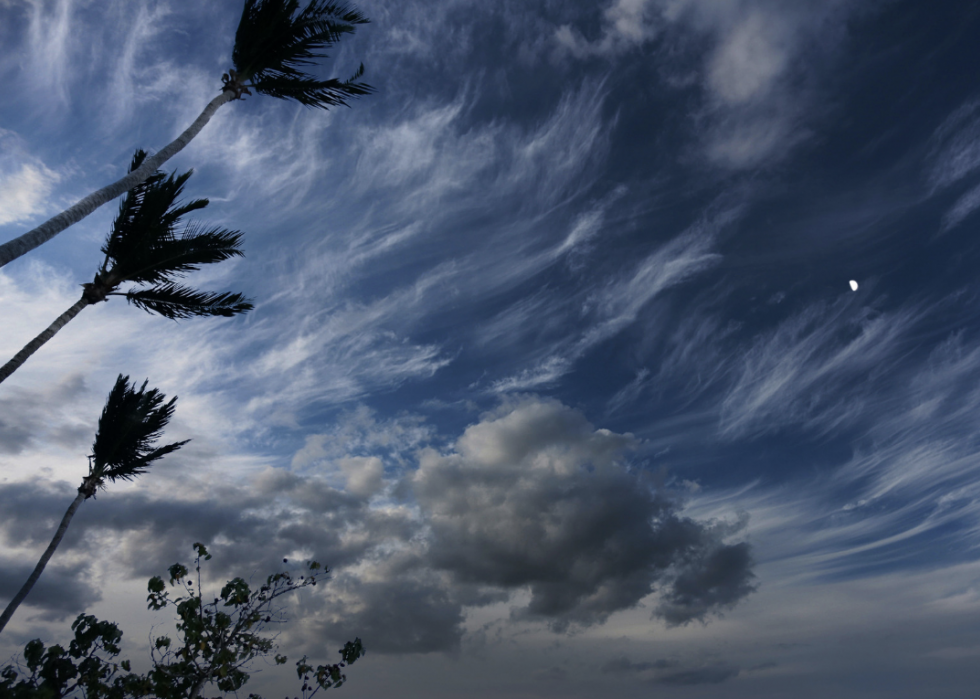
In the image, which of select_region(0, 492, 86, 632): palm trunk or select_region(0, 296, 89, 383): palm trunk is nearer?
select_region(0, 296, 89, 383): palm trunk

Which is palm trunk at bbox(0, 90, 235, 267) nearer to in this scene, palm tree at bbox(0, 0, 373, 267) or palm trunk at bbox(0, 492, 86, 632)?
palm tree at bbox(0, 0, 373, 267)

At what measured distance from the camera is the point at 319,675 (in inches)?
504

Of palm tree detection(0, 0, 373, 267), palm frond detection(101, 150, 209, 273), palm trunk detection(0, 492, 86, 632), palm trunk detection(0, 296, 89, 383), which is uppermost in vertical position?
palm tree detection(0, 0, 373, 267)

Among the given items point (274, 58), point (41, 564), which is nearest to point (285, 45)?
point (274, 58)

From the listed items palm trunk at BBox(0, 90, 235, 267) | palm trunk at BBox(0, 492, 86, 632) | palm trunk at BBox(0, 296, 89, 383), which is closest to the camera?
palm trunk at BBox(0, 90, 235, 267)

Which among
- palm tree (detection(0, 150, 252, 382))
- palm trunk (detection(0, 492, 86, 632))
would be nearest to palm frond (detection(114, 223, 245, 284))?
palm tree (detection(0, 150, 252, 382))

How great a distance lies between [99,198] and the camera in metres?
8.74

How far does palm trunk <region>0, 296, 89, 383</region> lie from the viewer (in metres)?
9.09

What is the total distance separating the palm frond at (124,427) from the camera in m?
15.0

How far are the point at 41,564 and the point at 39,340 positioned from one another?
8.09m

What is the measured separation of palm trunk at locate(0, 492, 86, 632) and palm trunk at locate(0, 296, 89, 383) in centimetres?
711

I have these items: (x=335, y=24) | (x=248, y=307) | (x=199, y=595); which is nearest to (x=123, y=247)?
(x=248, y=307)

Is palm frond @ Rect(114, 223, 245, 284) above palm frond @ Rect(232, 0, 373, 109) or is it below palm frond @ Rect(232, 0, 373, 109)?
below

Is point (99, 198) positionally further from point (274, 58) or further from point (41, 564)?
point (41, 564)
